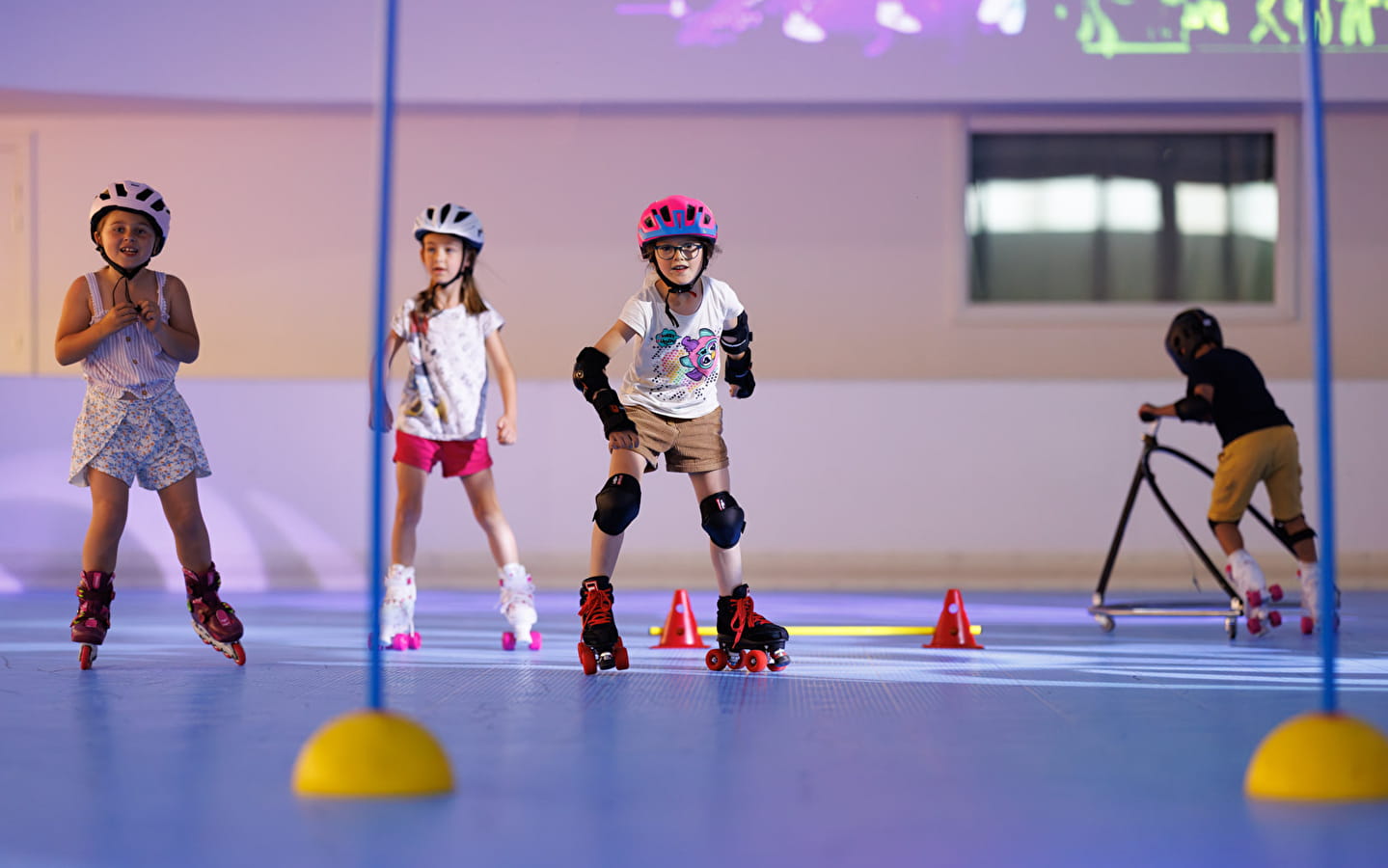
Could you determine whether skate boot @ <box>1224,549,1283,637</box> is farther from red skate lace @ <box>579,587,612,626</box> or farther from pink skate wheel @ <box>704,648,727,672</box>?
red skate lace @ <box>579,587,612,626</box>

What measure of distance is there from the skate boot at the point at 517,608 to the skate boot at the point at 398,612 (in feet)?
0.91

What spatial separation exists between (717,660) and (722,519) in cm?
38

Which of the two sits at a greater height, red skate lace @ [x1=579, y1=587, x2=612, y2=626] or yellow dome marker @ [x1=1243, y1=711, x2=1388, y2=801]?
red skate lace @ [x1=579, y1=587, x2=612, y2=626]

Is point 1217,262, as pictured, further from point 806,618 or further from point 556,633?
point 556,633

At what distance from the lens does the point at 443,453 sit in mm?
4656

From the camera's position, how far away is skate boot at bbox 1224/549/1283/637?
4.82 m

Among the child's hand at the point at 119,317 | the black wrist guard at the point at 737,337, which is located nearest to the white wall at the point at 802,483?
the black wrist guard at the point at 737,337

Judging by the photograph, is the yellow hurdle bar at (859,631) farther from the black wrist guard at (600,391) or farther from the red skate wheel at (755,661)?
the black wrist guard at (600,391)

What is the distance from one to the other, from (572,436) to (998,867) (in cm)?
567

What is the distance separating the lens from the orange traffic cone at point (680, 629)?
4.57m

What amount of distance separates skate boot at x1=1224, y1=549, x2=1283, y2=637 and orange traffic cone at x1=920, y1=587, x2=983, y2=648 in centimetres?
96

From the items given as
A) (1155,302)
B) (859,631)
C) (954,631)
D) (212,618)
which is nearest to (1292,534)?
(954,631)

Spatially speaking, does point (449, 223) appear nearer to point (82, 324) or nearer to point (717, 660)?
point (82, 324)

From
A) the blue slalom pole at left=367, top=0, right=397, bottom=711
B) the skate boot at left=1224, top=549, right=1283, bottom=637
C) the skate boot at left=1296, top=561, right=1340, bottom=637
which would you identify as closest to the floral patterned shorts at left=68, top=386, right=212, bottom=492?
the blue slalom pole at left=367, top=0, right=397, bottom=711
